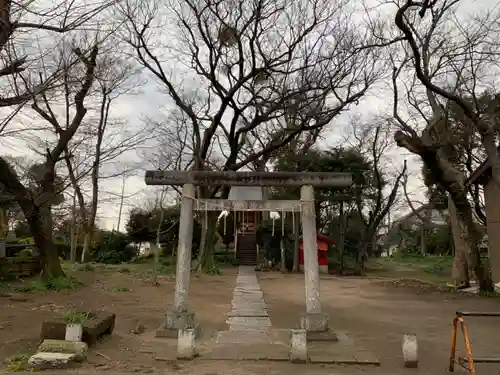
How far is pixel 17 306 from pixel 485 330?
1067 cm

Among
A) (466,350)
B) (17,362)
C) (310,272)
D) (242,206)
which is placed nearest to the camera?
(466,350)

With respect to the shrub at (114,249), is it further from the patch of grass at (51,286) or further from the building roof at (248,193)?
the building roof at (248,193)

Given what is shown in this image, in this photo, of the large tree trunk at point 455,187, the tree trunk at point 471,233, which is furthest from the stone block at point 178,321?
the tree trunk at point 471,233

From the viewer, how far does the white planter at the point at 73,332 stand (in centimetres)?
748

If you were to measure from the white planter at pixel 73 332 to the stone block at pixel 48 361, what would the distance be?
63 centimetres

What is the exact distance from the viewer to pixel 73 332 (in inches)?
296

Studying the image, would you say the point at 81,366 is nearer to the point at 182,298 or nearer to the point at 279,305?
the point at 182,298

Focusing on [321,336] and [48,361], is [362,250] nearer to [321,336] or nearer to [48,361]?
[321,336]

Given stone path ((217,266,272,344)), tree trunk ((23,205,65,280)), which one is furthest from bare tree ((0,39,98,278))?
stone path ((217,266,272,344))

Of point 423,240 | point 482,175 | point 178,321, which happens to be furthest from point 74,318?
point 423,240

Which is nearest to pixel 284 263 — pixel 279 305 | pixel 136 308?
pixel 279 305

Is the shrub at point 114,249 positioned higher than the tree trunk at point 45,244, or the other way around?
the shrub at point 114,249

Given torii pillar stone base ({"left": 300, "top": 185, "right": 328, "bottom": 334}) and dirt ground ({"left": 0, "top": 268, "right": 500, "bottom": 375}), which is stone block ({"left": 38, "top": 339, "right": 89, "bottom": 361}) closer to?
dirt ground ({"left": 0, "top": 268, "right": 500, "bottom": 375})

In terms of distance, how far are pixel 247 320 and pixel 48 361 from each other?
535 centimetres
